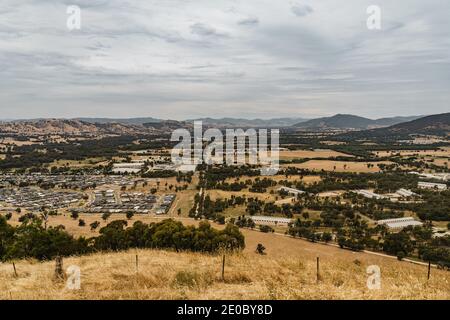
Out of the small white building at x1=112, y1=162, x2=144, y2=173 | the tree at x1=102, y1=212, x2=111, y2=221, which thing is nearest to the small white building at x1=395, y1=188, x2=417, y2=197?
the tree at x1=102, y1=212, x2=111, y2=221

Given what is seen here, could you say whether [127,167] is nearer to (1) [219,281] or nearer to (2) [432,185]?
(2) [432,185]

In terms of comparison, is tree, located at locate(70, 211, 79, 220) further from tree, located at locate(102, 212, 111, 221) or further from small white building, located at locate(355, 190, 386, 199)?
small white building, located at locate(355, 190, 386, 199)

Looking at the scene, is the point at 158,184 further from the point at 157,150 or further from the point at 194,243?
the point at 157,150

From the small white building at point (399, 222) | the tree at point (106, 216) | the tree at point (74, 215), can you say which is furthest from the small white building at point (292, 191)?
the tree at point (74, 215)

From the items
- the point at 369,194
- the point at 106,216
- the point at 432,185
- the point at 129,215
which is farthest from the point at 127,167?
the point at 432,185
